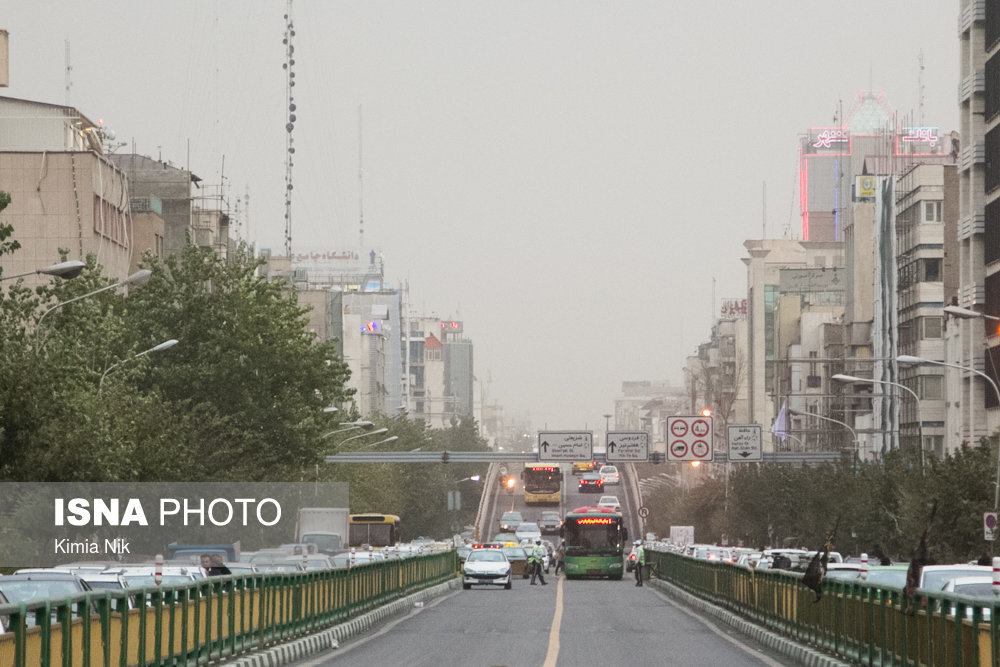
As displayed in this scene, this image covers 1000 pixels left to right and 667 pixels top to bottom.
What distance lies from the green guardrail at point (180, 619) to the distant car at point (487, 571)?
24442 mm

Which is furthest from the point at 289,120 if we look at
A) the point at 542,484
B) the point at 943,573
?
the point at 943,573

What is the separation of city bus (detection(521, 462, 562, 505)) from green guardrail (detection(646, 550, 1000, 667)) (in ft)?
362

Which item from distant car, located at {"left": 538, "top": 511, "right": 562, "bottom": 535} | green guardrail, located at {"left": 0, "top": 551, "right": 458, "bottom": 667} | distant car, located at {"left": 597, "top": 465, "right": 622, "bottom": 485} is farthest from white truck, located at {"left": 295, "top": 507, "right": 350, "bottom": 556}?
distant car, located at {"left": 597, "top": 465, "right": 622, "bottom": 485}

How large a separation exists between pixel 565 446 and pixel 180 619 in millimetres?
69210

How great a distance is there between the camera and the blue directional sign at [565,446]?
89.4m

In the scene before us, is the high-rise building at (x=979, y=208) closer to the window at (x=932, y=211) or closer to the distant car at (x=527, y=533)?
the window at (x=932, y=211)

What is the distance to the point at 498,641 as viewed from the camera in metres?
31.0

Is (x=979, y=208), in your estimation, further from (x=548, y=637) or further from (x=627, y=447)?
(x=548, y=637)

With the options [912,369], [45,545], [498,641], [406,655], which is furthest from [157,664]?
[912,369]

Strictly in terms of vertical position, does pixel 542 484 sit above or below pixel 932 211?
below

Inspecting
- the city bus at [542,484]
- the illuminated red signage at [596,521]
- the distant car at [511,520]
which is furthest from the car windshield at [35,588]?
the city bus at [542,484]

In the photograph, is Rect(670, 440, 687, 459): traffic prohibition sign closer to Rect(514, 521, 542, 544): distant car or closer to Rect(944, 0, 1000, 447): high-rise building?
Rect(944, 0, 1000, 447): high-rise building

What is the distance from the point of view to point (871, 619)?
22.3m

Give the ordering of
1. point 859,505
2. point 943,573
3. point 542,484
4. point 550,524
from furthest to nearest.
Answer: point 542,484 → point 550,524 → point 859,505 → point 943,573
